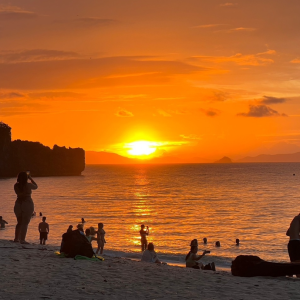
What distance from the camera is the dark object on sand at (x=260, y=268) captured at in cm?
1159

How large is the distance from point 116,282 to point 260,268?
3885 mm

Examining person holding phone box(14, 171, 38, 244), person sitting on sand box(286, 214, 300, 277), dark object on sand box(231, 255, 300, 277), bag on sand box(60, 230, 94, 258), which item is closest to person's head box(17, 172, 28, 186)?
person holding phone box(14, 171, 38, 244)

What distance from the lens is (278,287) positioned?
34.0 ft

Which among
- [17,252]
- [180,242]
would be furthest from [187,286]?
[180,242]

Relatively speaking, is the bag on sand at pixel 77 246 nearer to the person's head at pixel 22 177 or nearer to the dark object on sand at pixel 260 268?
the person's head at pixel 22 177

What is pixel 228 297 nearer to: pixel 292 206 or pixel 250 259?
pixel 250 259

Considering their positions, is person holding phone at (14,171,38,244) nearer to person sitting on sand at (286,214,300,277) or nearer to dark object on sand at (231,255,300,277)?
dark object on sand at (231,255,300,277)

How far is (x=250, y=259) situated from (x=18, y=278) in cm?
587

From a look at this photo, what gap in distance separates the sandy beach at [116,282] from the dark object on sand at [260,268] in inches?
11.4

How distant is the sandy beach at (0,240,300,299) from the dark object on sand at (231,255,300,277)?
29 cm

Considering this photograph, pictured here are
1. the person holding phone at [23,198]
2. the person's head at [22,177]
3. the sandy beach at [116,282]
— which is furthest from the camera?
the person holding phone at [23,198]

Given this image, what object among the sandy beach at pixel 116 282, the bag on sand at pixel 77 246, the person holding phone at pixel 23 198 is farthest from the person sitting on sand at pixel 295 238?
the person holding phone at pixel 23 198

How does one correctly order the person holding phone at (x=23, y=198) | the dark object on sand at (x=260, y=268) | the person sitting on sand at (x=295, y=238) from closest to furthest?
the dark object on sand at (x=260, y=268) → the person sitting on sand at (x=295, y=238) → the person holding phone at (x=23, y=198)

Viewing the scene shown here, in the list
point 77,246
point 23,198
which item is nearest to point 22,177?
point 23,198
